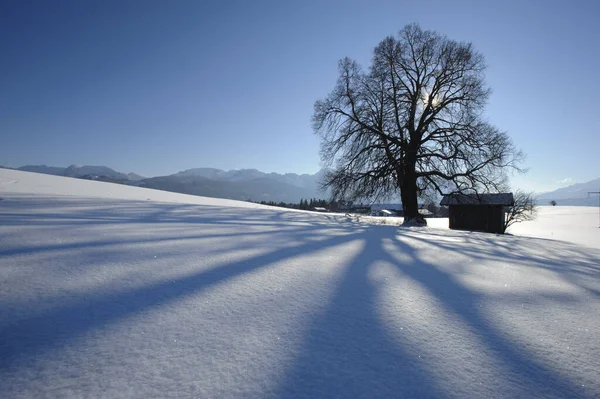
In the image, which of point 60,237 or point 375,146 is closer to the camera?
point 60,237

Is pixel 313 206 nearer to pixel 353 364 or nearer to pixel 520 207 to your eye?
pixel 520 207

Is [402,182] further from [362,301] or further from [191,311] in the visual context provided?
[191,311]

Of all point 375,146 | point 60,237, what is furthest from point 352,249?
point 375,146

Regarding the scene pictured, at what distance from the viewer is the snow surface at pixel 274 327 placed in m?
1.07

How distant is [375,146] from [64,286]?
11.6 metres

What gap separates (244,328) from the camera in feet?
4.68

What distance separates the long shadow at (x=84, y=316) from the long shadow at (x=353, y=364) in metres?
0.95

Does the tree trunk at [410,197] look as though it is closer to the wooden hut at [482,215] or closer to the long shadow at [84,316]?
the long shadow at [84,316]

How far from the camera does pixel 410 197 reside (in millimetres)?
12023

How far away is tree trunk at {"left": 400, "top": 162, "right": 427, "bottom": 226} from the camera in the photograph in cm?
1175

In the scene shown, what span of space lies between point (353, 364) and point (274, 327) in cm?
47

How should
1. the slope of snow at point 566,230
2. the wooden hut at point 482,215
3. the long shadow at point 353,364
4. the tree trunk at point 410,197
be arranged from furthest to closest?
the wooden hut at point 482,215 → the slope of snow at point 566,230 → the tree trunk at point 410,197 → the long shadow at point 353,364

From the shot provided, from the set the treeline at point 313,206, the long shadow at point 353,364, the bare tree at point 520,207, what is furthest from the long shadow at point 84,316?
the bare tree at point 520,207

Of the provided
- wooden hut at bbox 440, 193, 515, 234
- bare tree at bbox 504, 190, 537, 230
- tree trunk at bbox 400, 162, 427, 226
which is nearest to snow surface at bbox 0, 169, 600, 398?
tree trunk at bbox 400, 162, 427, 226
